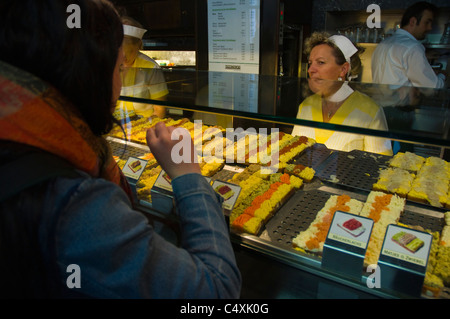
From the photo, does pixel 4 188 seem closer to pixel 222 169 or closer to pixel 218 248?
pixel 218 248

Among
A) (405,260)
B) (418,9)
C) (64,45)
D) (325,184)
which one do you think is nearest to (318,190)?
(325,184)

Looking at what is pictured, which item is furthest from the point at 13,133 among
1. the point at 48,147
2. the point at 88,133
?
the point at 88,133

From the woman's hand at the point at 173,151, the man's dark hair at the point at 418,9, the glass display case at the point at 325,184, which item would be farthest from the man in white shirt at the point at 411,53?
the woman's hand at the point at 173,151

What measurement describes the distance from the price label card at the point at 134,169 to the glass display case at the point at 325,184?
0.04ft

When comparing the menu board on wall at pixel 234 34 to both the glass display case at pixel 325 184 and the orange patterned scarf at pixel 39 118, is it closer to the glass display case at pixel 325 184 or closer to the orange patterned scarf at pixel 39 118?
the glass display case at pixel 325 184

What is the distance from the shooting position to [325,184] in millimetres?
2121

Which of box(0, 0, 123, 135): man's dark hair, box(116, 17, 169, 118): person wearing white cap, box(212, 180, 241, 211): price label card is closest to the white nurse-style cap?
box(116, 17, 169, 118): person wearing white cap

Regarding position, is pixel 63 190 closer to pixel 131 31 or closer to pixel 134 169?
pixel 134 169

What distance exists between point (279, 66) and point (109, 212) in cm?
406

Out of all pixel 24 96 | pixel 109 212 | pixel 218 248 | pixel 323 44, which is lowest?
pixel 218 248

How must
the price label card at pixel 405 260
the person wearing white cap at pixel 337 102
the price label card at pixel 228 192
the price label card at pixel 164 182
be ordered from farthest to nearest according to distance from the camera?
the price label card at pixel 164 182 < the price label card at pixel 228 192 < the person wearing white cap at pixel 337 102 < the price label card at pixel 405 260

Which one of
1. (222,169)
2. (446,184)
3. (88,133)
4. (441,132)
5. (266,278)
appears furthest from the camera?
(222,169)

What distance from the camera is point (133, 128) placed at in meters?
3.17

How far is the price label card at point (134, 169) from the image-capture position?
192cm
